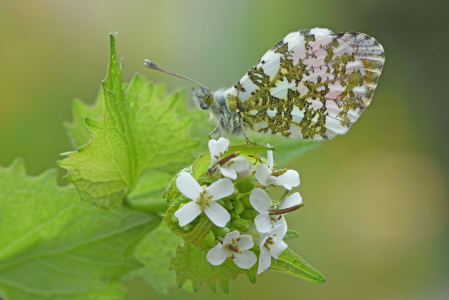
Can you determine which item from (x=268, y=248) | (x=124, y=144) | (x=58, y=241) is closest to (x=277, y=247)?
(x=268, y=248)

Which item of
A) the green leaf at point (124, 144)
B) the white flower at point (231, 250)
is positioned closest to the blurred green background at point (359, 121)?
the green leaf at point (124, 144)

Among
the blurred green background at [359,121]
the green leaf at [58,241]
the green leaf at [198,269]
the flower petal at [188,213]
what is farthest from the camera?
the blurred green background at [359,121]

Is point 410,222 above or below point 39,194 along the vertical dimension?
below

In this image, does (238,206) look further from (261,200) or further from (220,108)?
(220,108)

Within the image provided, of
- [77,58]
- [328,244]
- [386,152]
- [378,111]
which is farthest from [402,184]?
[77,58]

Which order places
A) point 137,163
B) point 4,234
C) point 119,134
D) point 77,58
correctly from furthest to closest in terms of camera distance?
point 77,58 → point 4,234 → point 137,163 → point 119,134

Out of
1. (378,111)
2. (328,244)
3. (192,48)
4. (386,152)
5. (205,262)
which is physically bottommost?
(328,244)

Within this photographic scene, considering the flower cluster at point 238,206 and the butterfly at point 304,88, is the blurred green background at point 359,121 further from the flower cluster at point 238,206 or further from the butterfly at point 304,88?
the flower cluster at point 238,206

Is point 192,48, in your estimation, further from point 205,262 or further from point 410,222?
point 205,262
